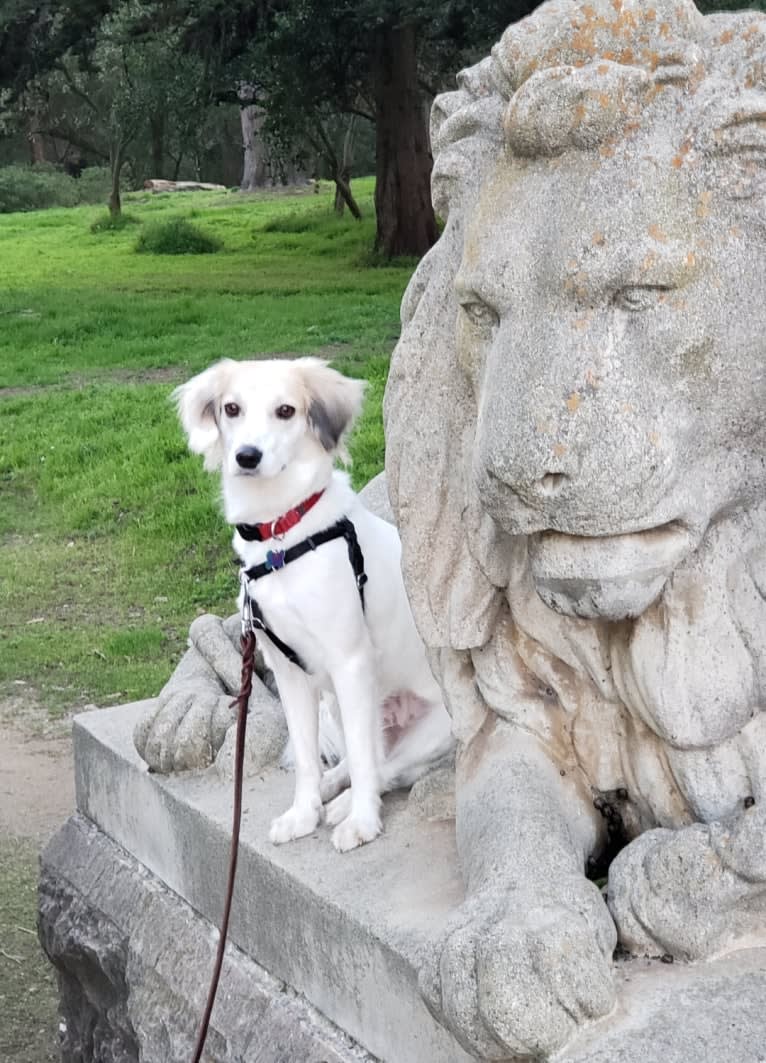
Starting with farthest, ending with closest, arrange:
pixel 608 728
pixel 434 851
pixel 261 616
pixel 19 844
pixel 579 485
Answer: pixel 19 844 < pixel 261 616 < pixel 434 851 < pixel 608 728 < pixel 579 485

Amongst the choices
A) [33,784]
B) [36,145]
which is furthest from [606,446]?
[36,145]

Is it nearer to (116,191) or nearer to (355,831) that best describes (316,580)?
(355,831)

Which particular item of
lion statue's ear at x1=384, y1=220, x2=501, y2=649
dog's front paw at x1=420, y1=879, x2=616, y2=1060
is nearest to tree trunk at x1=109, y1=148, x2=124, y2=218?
lion statue's ear at x1=384, y1=220, x2=501, y2=649

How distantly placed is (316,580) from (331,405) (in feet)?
1.15

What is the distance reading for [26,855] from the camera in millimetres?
4922

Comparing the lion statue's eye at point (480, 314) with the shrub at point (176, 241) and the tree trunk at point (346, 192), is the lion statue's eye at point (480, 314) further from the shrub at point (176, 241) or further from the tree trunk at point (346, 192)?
the shrub at point (176, 241)

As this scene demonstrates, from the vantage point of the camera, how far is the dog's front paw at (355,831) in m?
2.76

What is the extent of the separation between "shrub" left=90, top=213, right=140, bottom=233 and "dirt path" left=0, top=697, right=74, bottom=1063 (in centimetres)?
2024

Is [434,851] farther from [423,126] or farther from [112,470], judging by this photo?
[423,126]

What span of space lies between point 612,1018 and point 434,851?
0.71 meters

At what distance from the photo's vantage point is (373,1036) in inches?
98.2

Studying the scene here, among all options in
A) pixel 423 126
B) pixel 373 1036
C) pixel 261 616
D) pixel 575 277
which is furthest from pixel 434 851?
pixel 423 126

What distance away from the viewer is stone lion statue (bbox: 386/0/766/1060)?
194 cm

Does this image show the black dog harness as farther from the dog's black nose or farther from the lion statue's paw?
the lion statue's paw
